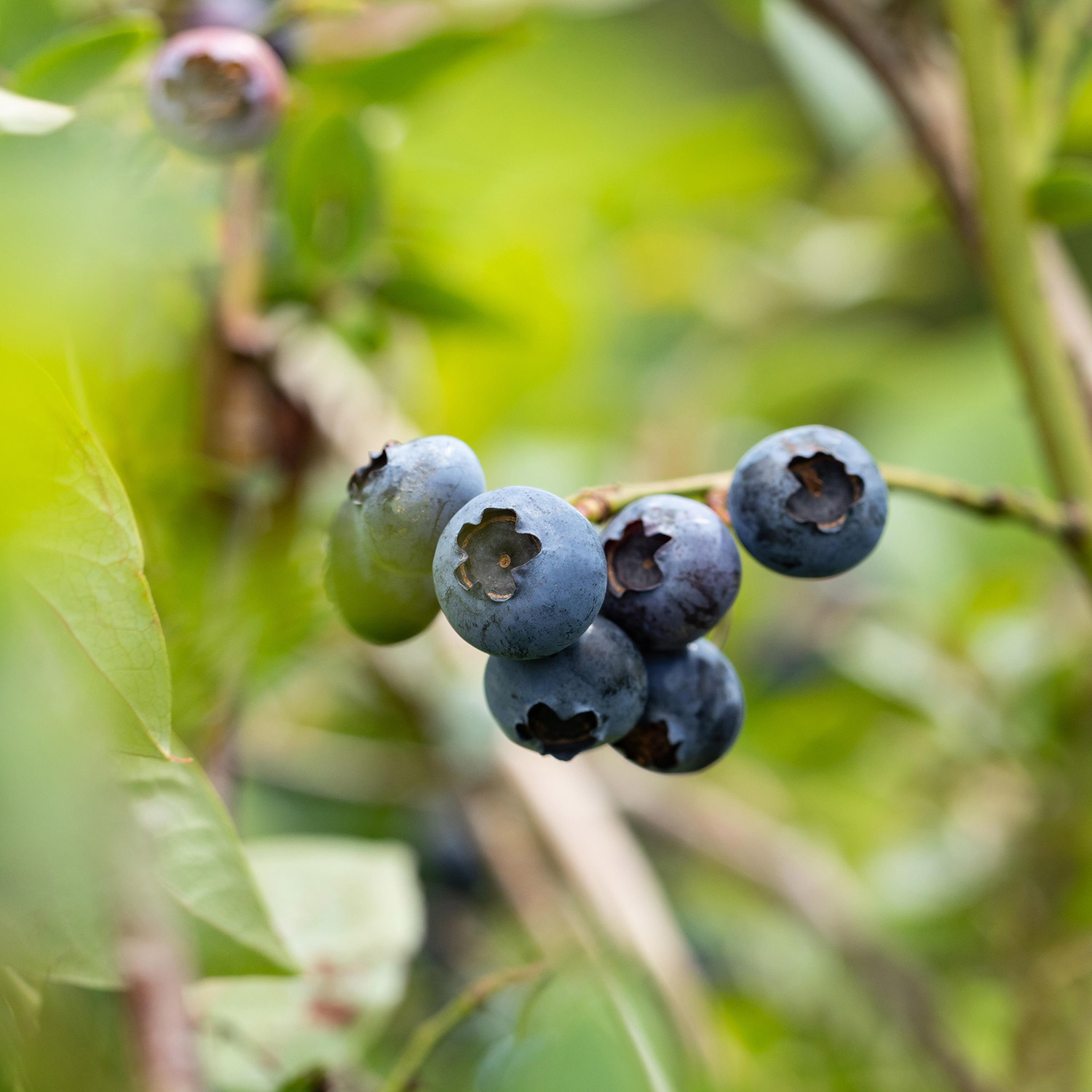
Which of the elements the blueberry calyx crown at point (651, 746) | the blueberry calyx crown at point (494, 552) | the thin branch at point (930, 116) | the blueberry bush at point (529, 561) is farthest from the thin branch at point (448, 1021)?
the thin branch at point (930, 116)

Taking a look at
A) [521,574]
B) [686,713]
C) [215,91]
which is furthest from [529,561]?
[215,91]

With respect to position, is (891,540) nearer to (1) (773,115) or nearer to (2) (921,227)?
(2) (921,227)

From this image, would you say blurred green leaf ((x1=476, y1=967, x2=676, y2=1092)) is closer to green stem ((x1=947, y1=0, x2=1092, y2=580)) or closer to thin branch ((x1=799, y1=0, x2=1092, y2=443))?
green stem ((x1=947, y1=0, x2=1092, y2=580))

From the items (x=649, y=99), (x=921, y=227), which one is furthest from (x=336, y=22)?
(x=649, y=99)

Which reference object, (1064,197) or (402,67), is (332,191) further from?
(1064,197)

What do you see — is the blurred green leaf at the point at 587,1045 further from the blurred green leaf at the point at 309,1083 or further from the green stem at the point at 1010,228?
the green stem at the point at 1010,228
